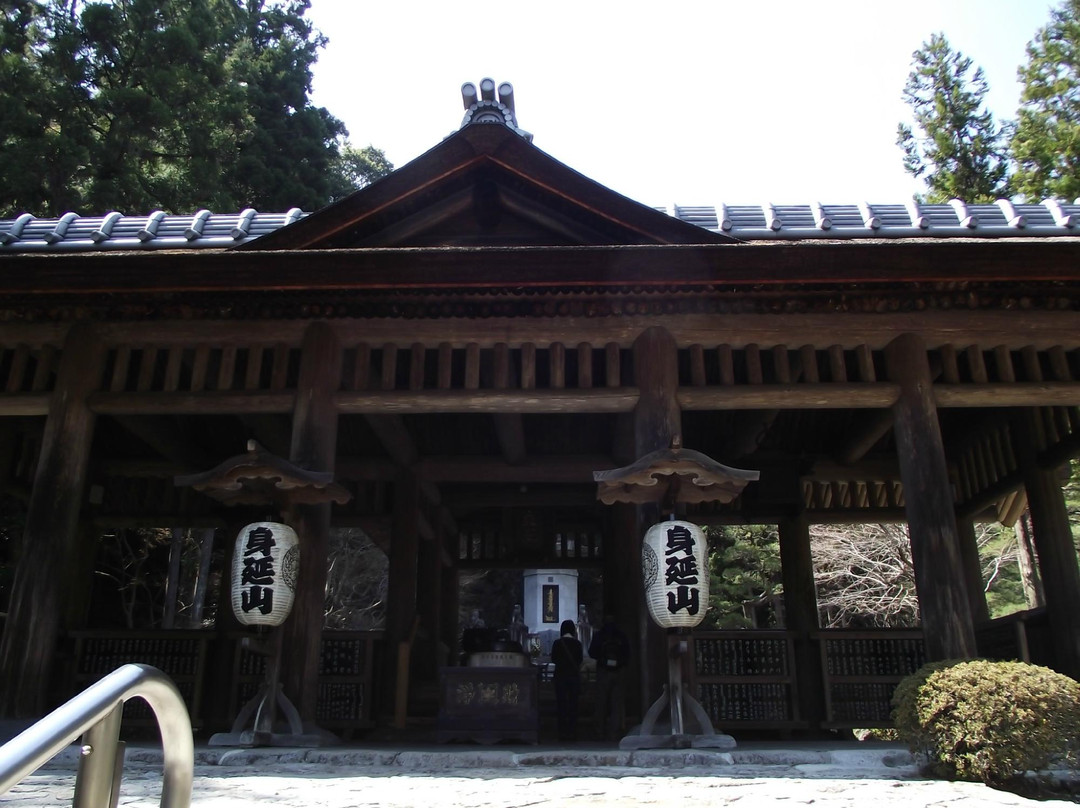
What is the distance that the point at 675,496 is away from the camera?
917 cm

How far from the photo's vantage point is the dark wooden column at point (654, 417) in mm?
9250

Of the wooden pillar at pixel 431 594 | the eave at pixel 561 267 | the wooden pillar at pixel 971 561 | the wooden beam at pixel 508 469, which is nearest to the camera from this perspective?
the eave at pixel 561 267

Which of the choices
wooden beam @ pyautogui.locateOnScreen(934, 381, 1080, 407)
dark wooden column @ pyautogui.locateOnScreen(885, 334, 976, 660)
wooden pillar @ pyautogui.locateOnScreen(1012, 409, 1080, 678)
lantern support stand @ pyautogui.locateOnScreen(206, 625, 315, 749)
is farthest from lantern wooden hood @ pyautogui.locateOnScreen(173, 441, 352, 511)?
wooden pillar @ pyautogui.locateOnScreen(1012, 409, 1080, 678)

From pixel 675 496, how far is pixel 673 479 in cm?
21

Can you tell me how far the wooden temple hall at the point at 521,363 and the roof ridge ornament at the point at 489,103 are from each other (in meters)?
0.06

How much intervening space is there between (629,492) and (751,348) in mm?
2574

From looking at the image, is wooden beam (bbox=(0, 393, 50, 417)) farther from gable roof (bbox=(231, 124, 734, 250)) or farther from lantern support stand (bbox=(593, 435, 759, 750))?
lantern support stand (bbox=(593, 435, 759, 750))

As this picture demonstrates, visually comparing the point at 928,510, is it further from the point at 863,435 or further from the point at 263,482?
the point at 263,482

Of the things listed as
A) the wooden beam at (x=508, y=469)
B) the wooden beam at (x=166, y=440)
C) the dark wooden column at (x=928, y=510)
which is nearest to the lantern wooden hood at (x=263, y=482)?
the wooden beam at (x=166, y=440)

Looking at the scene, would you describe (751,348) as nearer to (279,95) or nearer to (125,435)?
(125,435)

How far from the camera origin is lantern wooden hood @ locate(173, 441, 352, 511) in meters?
8.84

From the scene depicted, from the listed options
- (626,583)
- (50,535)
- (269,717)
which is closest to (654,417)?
(269,717)

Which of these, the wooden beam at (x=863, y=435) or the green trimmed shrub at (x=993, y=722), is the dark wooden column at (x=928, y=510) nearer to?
the green trimmed shrub at (x=993, y=722)

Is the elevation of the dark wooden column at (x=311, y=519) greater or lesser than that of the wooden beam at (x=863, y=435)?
lesser
